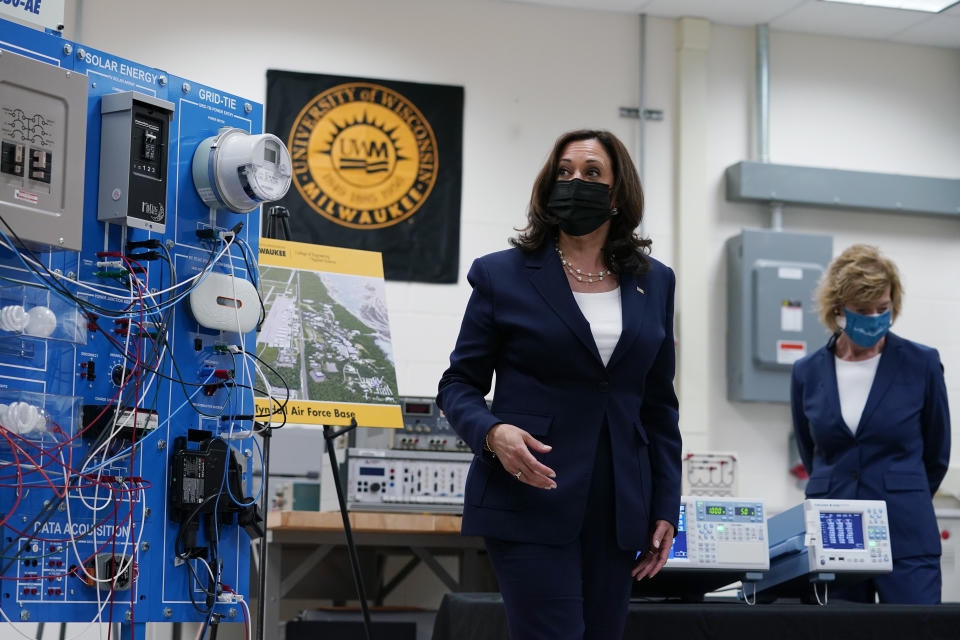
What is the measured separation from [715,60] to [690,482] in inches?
117

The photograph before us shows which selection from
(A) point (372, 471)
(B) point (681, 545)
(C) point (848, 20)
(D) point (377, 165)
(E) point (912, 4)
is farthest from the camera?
(C) point (848, 20)

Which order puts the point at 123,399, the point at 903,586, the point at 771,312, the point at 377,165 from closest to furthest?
the point at 123,399 → the point at 903,586 → the point at 377,165 → the point at 771,312

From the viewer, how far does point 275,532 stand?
3869mm

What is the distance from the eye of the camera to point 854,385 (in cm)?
337

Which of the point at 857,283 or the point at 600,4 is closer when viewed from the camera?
the point at 857,283

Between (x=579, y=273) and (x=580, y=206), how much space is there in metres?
0.13

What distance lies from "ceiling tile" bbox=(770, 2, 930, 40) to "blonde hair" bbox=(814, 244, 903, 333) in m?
2.99

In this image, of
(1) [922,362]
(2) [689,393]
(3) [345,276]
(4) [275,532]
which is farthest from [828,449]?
(2) [689,393]

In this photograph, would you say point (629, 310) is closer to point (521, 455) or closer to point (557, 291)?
point (557, 291)

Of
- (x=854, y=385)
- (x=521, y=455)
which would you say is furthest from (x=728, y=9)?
(x=521, y=455)

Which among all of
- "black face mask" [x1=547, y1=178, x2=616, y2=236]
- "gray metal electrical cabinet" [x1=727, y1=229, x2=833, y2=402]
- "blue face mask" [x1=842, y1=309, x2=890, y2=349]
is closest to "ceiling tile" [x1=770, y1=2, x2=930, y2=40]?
"gray metal electrical cabinet" [x1=727, y1=229, x2=833, y2=402]

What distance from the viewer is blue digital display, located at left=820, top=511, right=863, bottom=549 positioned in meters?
2.87

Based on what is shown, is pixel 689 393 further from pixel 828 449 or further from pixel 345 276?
pixel 345 276

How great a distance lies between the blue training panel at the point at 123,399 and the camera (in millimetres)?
2020
